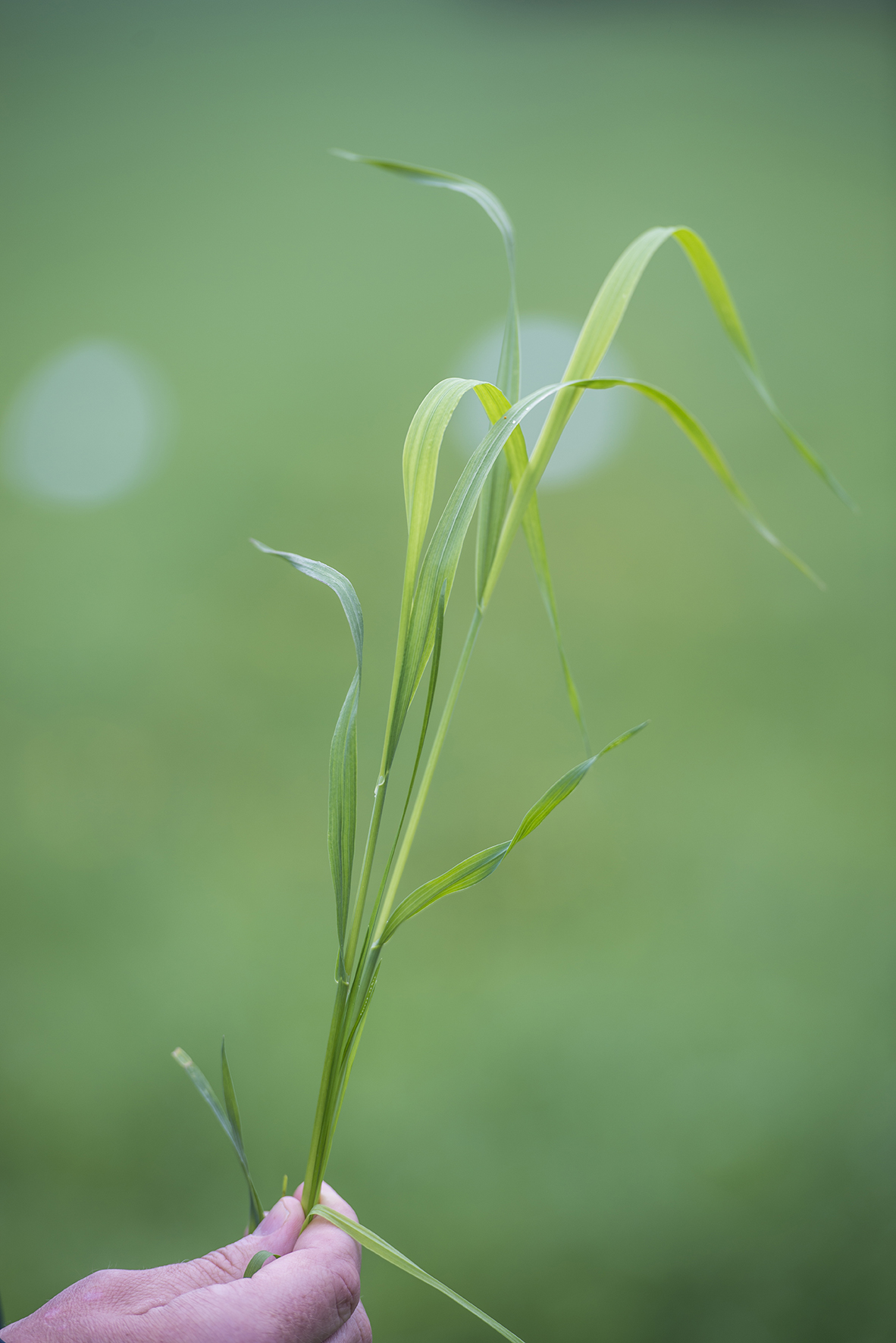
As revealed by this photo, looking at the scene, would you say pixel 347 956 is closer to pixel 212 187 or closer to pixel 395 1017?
pixel 395 1017

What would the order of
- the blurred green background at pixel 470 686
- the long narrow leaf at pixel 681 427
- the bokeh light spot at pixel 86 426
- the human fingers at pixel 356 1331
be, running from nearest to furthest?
1. the long narrow leaf at pixel 681 427
2. the human fingers at pixel 356 1331
3. the blurred green background at pixel 470 686
4. the bokeh light spot at pixel 86 426

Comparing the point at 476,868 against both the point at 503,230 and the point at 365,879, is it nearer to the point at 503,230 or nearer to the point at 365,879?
the point at 365,879

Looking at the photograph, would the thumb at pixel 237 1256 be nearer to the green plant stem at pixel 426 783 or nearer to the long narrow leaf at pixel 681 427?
the green plant stem at pixel 426 783

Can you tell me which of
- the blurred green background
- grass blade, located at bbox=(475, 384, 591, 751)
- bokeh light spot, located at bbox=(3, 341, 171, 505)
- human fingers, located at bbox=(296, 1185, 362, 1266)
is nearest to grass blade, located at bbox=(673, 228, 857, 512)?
grass blade, located at bbox=(475, 384, 591, 751)

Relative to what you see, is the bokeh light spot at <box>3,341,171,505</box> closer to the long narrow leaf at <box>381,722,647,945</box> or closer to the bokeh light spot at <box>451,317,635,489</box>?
the bokeh light spot at <box>451,317,635,489</box>

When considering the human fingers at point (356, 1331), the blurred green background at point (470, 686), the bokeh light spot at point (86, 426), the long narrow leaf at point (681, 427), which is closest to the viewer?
the long narrow leaf at point (681, 427)

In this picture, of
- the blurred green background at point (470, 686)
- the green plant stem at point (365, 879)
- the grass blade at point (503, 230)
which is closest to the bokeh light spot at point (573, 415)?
the blurred green background at point (470, 686)
